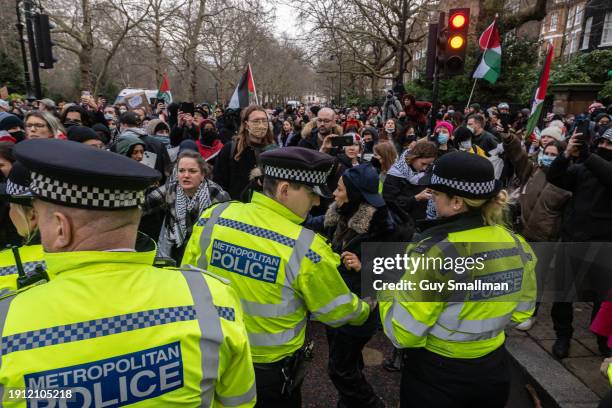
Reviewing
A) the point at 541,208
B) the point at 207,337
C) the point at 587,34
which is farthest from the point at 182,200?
the point at 587,34

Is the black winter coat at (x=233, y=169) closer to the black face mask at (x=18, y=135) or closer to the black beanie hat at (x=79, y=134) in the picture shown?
the black beanie hat at (x=79, y=134)

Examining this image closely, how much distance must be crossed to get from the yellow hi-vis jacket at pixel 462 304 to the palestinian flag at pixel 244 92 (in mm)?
6163

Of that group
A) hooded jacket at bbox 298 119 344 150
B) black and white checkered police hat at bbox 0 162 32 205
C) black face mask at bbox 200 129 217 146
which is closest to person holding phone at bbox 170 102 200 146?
black face mask at bbox 200 129 217 146

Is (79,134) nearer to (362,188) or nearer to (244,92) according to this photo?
A: (362,188)

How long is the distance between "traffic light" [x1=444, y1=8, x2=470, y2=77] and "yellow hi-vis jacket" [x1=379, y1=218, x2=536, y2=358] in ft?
14.8

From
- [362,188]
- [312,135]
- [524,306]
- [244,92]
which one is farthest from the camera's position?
[244,92]

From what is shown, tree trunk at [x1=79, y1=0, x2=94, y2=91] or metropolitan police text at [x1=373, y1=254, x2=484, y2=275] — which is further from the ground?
tree trunk at [x1=79, y1=0, x2=94, y2=91]

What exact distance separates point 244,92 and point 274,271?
6309 millimetres

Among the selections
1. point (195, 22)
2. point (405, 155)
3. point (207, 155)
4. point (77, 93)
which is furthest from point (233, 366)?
point (77, 93)

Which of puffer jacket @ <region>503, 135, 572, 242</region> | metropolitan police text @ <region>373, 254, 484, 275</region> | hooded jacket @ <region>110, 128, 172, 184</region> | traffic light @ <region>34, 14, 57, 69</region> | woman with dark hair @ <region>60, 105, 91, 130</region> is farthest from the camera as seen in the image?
traffic light @ <region>34, 14, 57, 69</region>

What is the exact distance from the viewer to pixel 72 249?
3.79 feet

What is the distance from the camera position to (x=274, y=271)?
200 centimetres

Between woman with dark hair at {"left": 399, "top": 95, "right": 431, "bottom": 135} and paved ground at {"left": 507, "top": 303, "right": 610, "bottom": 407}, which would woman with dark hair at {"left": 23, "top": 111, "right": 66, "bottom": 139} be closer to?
paved ground at {"left": 507, "top": 303, "right": 610, "bottom": 407}

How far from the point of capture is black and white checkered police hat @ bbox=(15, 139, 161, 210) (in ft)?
3.60
